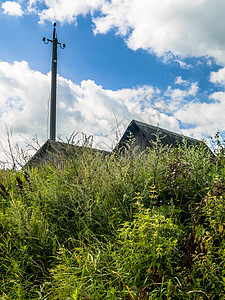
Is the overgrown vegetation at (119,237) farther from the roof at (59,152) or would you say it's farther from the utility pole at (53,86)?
the utility pole at (53,86)

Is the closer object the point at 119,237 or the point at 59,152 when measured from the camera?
the point at 119,237

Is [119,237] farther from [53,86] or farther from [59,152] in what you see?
[53,86]

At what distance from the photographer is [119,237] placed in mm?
3133

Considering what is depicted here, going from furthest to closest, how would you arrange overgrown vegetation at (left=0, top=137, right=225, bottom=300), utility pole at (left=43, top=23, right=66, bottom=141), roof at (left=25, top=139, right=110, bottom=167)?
1. utility pole at (left=43, top=23, right=66, bottom=141)
2. roof at (left=25, top=139, right=110, bottom=167)
3. overgrown vegetation at (left=0, top=137, right=225, bottom=300)

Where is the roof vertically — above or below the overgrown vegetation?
above

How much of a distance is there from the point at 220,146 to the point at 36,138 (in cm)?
400

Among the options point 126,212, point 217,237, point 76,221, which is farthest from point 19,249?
point 217,237

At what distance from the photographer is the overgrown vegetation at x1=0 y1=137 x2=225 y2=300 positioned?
2.75 meters

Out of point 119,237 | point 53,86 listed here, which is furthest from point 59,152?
point 53,86

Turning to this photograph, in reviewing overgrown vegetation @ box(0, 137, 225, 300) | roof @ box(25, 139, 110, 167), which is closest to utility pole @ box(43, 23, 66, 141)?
roof @ box(25, 139, 110, 167)

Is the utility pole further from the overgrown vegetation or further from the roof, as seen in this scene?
the overgrown vegetation

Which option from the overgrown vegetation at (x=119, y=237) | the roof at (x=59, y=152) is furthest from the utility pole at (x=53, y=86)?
the overgrown vegetation at (x=119, y=237)

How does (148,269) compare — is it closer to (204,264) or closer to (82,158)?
(204,264)

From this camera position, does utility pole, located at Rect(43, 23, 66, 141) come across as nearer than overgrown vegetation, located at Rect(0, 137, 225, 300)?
No
